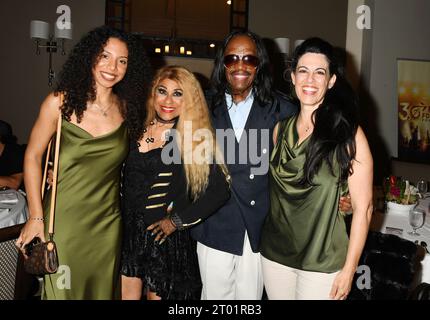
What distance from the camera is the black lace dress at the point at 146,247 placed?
2273 millimetres

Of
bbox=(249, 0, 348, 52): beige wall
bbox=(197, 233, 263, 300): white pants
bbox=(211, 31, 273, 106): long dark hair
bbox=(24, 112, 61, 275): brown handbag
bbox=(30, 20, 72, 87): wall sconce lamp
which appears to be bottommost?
bbox=(197, 233, 263, 300): white pants

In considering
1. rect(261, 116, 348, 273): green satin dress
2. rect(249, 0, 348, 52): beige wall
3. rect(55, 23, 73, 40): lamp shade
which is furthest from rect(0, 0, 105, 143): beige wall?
rect(261, 116, 348, 273): green satin dress

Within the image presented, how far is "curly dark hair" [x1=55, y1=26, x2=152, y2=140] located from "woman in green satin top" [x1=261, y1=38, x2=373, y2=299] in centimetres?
87

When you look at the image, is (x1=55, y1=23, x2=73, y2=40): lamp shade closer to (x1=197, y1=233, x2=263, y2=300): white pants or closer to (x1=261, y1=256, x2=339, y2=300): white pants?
(x1=197, y1=233, x2=263, y2=300): white pants

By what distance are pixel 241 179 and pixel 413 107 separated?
226 inches

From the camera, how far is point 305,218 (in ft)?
6.39

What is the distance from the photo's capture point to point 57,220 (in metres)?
2.06

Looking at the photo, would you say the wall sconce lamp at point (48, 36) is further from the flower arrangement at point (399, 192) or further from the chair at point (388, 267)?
the chair at point (388, 267)

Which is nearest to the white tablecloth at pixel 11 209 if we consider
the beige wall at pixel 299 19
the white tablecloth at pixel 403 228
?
the white tablecloth at pixel 403 228

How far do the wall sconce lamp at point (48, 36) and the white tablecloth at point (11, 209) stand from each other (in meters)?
3.74

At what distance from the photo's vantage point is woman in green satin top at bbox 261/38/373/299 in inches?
73.5

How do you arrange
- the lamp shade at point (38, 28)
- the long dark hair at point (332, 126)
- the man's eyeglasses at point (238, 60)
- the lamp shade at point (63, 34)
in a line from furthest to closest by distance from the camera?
the lamp shade at point (63, 34) < the lamp shade at point (38, 28) < the man's eyeglasses at point (238, 60) < the long dark hair at point (332, 126)

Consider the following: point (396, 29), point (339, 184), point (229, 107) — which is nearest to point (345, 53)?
point (396, 29)
